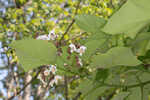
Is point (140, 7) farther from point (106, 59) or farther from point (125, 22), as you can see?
point (106, 59)

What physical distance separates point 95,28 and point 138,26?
19 centimetres

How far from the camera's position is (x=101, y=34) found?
2.69ft

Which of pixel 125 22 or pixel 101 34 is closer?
pixel 125 22

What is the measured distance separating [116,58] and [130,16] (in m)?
0.19

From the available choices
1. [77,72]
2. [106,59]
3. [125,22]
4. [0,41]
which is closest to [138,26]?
[125,22]

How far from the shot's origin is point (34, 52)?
761mm

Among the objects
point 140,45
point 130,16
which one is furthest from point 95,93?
point 130,16

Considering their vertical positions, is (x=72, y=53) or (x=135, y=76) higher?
(x=72, y=53)

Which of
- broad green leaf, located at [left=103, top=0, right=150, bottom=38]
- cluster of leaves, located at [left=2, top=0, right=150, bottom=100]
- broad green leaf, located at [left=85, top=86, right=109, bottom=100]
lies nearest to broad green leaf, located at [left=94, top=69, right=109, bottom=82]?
cluster of leaves, located at [left=2, top=0, right=150, bottom=100]

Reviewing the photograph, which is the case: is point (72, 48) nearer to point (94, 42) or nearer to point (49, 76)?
point (94, 42)

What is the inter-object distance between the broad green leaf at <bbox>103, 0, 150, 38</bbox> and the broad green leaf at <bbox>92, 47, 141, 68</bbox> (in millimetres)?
115

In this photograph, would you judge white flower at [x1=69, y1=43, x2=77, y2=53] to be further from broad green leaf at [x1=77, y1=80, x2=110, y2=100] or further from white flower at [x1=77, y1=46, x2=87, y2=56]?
broad green leaf at [x1=77, y1=80, x2=110, y2=100]

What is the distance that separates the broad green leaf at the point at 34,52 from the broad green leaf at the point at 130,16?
222 mm

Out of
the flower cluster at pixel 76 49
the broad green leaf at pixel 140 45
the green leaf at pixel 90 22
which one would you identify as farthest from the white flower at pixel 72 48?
the broad green leaf at pixel 140 45
